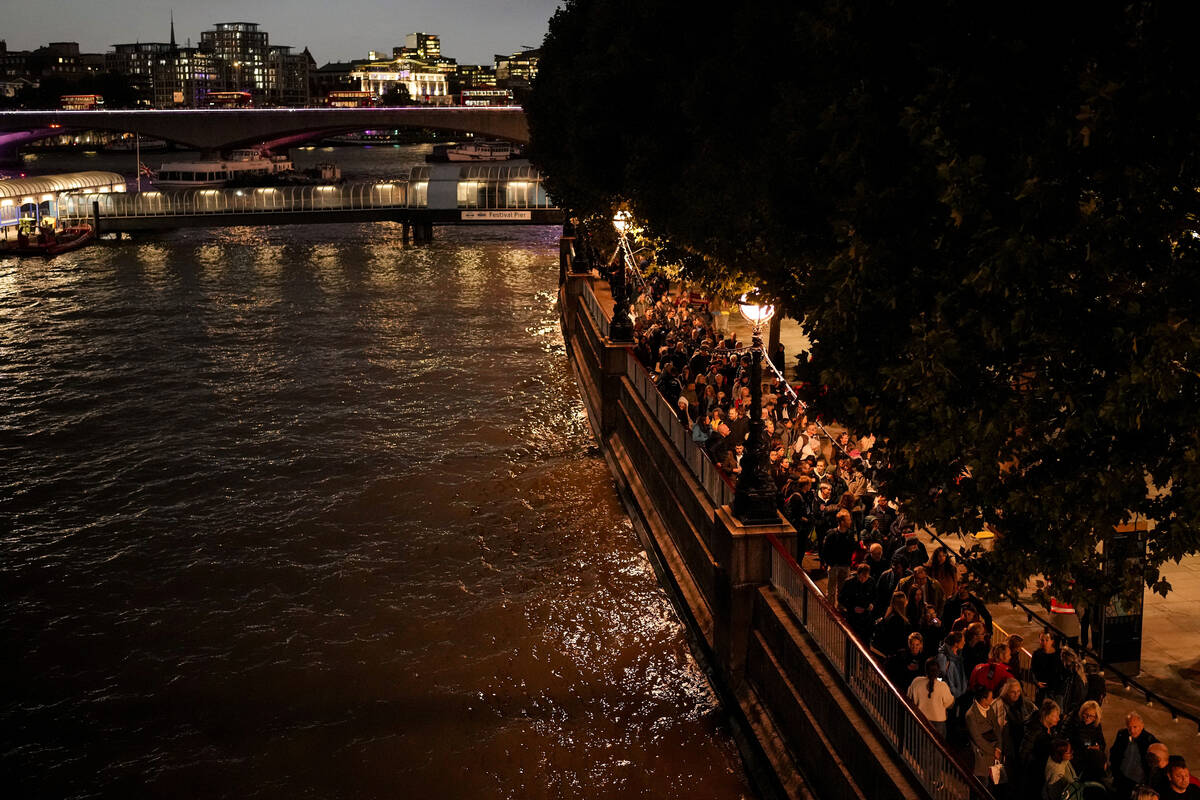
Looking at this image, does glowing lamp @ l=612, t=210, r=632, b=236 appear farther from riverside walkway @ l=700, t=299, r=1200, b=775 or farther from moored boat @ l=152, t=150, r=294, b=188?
moored boat @ l=152, t=150, r=294, b=188

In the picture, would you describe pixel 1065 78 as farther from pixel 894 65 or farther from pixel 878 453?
pixel 878 453

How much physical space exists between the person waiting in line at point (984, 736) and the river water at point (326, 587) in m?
3.44

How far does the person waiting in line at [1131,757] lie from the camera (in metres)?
8.07

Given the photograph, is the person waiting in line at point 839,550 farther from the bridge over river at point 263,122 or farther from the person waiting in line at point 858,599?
the bridge over river at point 263,122

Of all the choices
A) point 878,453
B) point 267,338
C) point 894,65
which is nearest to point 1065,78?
point 894,65

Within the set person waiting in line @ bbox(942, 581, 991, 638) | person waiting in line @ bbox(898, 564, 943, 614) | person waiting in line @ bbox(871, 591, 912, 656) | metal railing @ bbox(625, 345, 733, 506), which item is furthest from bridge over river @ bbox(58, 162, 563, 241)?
person waiting in line @ bbox(871, 591, 912, 656)

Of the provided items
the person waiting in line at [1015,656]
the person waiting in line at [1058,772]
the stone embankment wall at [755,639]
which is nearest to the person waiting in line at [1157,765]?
the person waiting in line at [1058,772]

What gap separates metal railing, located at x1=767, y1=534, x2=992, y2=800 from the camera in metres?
7.89

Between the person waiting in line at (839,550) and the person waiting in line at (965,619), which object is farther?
the person waiting in line at (839,550)

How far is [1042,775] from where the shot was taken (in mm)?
8109

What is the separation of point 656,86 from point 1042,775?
15.0 meters

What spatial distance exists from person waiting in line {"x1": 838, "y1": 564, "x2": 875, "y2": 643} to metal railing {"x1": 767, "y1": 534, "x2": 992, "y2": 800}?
17.9 inches

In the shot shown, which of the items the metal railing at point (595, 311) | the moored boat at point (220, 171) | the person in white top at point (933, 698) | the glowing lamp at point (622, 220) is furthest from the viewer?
the moored boat at point (220, 171)

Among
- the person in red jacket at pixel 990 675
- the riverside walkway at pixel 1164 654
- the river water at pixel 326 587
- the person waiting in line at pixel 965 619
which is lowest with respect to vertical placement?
the river water at pixel 326 587
